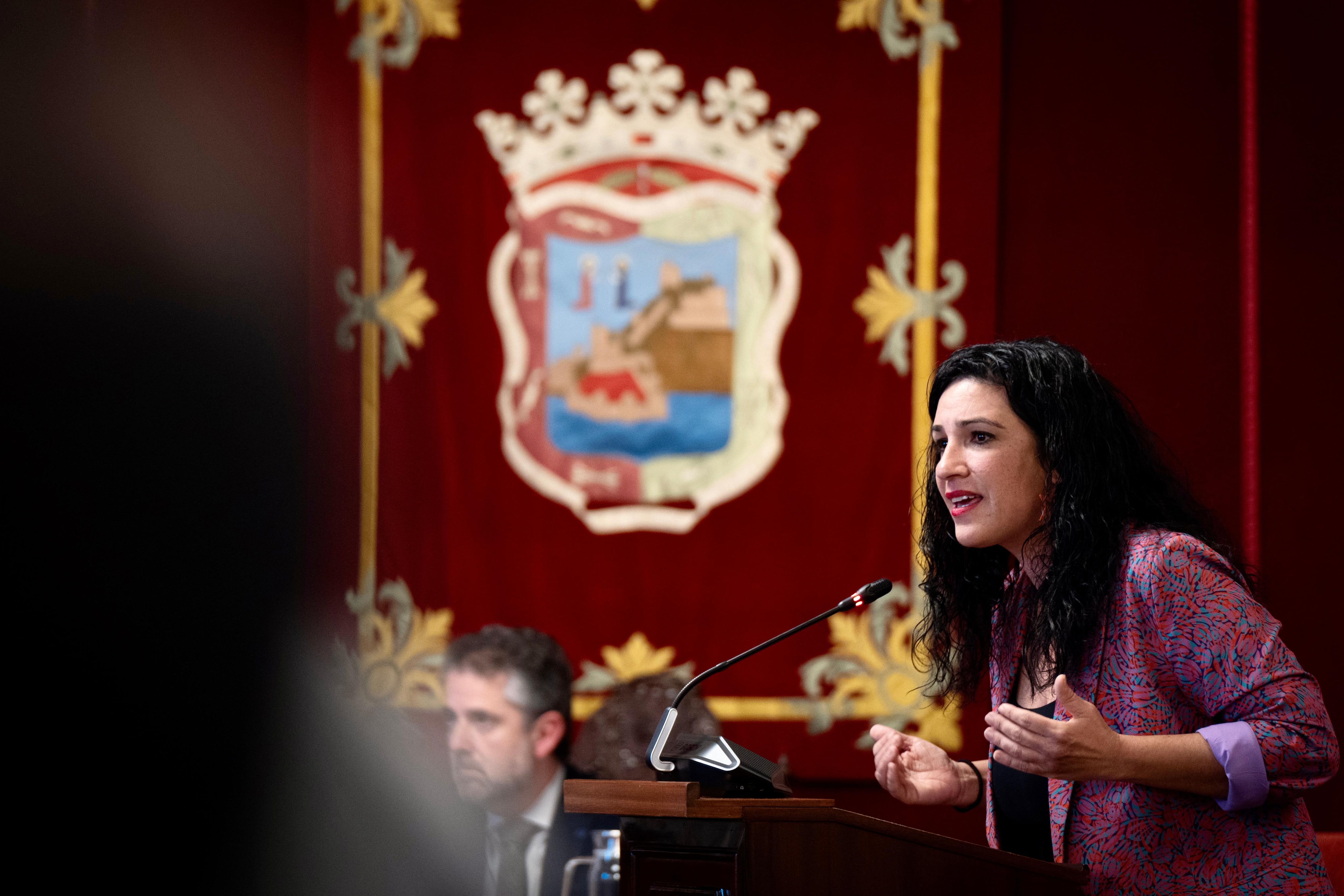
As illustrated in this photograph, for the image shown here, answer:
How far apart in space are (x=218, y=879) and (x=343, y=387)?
1520 millimetres

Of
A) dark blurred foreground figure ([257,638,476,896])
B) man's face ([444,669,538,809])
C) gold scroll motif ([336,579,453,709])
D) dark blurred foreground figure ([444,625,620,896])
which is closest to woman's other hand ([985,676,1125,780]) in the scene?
dark blurred foreground figure ([444,625,620,896])

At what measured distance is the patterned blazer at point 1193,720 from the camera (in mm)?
1539

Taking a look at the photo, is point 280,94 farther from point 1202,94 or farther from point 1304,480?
point 1304,480

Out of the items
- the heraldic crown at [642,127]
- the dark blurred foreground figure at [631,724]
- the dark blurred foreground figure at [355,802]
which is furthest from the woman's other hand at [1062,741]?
the heraldic crown at [642,127]

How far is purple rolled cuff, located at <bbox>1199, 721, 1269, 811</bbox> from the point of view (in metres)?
1.50

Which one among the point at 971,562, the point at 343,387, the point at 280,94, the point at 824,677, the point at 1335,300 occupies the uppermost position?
the point at 280,94

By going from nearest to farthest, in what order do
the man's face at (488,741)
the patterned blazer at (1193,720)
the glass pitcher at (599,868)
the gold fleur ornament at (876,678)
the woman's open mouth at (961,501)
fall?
the patterned blazer at (1193,720), the woman's open mouth at (961,501), the glass pitcher at (599,868), the man's face at (488,741), the gold fleur ornament at (876,678)

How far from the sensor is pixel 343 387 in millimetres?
3518

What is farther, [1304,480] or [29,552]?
[1304,480]

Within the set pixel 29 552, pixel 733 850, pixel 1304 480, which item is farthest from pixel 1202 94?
pixel 29 552

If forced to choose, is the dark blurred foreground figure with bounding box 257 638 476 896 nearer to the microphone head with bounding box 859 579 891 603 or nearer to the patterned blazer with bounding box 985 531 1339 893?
the microphone head with bounding box 859 579 891 603

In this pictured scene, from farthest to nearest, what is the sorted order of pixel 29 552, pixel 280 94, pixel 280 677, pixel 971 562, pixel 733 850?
pixel 280 94 < pixel 280 677 < pixel 971 562 < pixel 29 552 < pixel 733 850

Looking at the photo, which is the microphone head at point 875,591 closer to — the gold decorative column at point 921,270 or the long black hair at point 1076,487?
the long black hair at point 1076,487

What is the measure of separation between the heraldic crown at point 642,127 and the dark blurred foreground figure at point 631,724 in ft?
4.96
